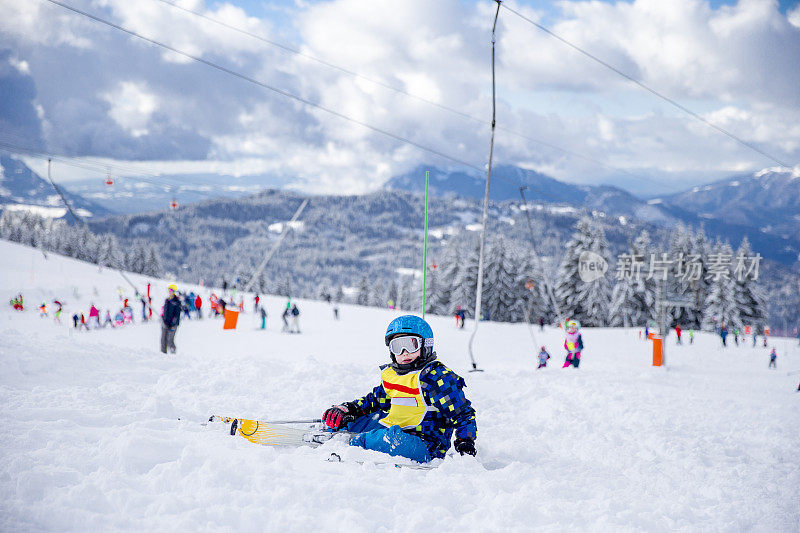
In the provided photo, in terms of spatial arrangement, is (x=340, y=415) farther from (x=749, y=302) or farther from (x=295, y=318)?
(x=749, y=302)

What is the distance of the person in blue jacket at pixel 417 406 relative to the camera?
5.18 metres

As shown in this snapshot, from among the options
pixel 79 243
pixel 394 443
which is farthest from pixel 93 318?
pixel 79 243

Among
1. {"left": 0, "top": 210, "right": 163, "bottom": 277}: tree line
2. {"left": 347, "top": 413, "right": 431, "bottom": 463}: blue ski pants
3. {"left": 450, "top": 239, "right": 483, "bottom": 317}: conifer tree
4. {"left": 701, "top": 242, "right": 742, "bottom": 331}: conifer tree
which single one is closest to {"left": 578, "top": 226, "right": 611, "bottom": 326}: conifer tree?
{"left": 701, "top": 242, "right": 742, "bottom": 331}: conifer tree

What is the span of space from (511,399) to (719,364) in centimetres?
2281

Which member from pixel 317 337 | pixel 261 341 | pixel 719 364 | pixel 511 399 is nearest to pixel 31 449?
pixel 511 399

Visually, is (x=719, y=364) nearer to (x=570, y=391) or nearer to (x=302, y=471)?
(x=570, y=391)

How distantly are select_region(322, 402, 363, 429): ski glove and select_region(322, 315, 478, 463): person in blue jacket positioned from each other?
0.04ft

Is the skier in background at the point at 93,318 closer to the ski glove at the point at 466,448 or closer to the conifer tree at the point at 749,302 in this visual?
the ski glove at the point at 466,448

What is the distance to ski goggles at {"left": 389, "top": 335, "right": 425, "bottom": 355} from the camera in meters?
5.47

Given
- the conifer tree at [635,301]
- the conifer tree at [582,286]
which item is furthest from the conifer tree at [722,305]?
the conifer tree at [582,286]

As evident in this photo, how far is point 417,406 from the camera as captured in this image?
5.47 m

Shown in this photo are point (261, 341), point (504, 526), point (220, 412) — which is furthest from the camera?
point (261, 341)

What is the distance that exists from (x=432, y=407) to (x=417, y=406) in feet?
0.55

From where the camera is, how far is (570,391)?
33.0 feet
